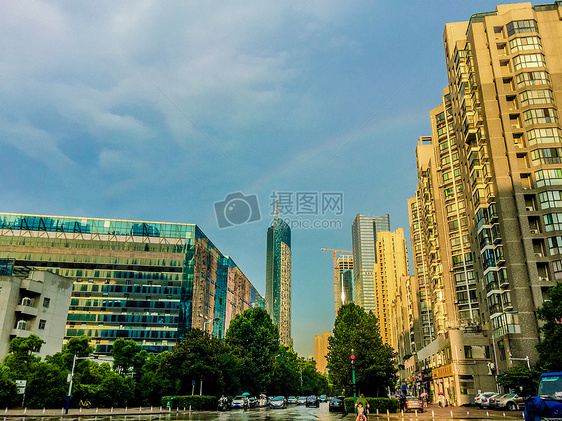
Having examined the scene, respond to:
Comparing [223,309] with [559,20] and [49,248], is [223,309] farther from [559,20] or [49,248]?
[559,20]

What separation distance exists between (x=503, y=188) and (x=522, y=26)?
24128mm

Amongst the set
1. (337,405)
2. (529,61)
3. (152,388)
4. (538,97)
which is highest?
(529,61)

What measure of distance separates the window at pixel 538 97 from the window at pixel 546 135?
399 centimetres

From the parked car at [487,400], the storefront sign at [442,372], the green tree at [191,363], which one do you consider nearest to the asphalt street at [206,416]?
the green tree at [191,363]

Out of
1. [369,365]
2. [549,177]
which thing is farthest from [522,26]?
[369,365]

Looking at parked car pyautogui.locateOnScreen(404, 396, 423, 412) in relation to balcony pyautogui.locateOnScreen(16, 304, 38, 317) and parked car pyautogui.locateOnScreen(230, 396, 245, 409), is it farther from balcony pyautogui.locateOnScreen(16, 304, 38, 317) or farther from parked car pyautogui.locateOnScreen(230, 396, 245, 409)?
balcony pyautogui.locateOnScreen(16, 304, 38, 317)

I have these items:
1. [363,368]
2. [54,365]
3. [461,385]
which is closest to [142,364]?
[54,365]

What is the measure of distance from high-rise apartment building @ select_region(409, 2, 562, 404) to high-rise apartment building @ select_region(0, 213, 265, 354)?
6843 cm

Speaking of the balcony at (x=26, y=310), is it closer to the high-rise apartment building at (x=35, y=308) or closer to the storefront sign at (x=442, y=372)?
the high-rise apartment building at (x=35, y=308)

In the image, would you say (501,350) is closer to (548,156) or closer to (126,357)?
(548,156)

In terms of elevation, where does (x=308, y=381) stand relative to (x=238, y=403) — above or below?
above

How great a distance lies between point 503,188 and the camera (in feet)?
194

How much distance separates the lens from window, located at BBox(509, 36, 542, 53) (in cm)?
6231

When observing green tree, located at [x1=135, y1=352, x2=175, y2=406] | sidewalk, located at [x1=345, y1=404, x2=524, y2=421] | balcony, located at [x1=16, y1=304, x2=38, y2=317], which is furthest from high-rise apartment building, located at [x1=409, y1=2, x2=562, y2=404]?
balcony, located at [x1=16, y1=304, x2=38, y2=317]
